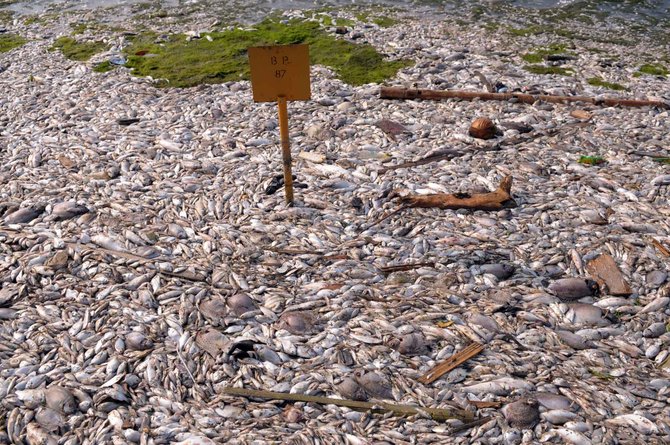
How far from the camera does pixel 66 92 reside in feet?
29.3

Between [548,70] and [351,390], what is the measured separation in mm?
7085

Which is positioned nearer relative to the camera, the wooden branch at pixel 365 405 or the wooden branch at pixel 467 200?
the wooden branch at pixel 365 405

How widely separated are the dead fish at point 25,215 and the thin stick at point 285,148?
225cm

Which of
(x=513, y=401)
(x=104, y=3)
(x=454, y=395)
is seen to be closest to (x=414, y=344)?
(x=454, y=395)

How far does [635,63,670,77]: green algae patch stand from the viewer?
30.6 feet

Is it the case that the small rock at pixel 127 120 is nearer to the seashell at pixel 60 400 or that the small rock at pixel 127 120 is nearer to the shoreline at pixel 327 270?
the shoreline at pixel 327 270

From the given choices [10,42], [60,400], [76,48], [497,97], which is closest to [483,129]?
[497,97]

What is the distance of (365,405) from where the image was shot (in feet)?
12.2

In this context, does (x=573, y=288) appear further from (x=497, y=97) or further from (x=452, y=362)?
(x=497, y=97)

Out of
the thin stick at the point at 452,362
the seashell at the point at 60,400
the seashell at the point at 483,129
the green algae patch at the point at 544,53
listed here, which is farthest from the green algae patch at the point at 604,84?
the seashell at the point at 60,400

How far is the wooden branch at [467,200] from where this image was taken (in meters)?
5.70

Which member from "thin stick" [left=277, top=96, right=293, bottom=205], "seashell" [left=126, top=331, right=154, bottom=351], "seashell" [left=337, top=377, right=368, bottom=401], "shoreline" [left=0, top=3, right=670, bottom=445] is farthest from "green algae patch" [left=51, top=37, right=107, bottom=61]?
"seashell" [left=337, top=377, right=368, bottom=401]

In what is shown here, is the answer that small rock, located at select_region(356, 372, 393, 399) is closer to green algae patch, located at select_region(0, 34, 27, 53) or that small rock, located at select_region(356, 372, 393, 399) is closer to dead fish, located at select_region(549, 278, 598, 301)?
dead fish, located at select_region(549, 278, 598, 301)

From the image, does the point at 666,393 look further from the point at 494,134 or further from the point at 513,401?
the point at 494,134
